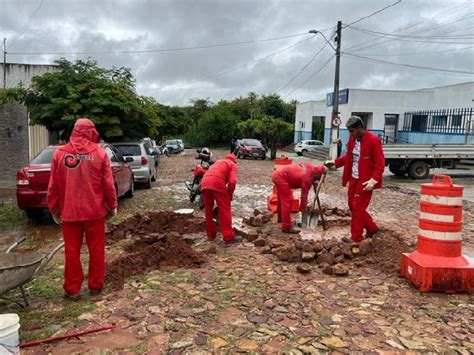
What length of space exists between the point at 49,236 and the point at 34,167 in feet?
4.43

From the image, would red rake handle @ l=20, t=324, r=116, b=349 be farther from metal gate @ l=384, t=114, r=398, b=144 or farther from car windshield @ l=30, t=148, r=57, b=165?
metal gate @ l=384, t=114, r=398, b=144

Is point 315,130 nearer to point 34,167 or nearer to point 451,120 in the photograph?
point 451,120

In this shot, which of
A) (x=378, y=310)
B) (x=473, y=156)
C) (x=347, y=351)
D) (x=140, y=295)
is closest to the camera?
(x=347, y=351)

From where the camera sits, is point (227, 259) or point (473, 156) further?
point (473, 156)

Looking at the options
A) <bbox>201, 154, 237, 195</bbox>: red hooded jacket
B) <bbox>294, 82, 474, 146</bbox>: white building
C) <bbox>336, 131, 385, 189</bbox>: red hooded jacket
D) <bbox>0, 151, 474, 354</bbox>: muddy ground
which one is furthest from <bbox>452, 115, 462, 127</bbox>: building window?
<bbox>201, 154, 237, 195</bbox>: red hooded jacket

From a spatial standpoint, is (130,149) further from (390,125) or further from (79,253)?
(390,125)

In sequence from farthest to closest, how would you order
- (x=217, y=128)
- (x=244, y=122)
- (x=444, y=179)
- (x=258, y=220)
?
(x=217, y=128) → (x=244, y=122) → (x=258, y=220) → (x=444, y=179)

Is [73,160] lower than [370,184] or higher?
higher

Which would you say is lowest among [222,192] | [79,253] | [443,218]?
[79,253]

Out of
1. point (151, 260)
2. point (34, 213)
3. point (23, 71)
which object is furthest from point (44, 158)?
point (23, 71)

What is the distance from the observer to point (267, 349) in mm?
3412

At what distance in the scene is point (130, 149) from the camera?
13336 millimetres

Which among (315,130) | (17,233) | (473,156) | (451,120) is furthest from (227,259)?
(315,130)

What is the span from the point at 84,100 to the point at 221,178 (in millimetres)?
9079
